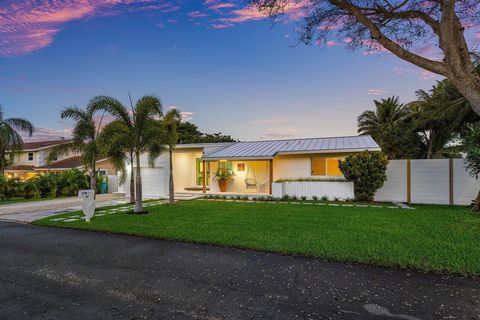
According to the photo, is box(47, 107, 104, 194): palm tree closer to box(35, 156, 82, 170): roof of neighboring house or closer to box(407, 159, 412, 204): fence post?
box(35, 156, 82, 170): roof of neighboring house

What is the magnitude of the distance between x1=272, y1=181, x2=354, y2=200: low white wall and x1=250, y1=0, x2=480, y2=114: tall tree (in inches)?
280

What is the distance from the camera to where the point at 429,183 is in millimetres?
13484

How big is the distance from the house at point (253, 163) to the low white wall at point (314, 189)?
0.81 m

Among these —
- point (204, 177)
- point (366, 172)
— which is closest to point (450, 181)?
point (366, 172)

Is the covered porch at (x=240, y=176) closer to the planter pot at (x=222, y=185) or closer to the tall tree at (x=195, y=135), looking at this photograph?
the planter pot at (x=222, y=185)

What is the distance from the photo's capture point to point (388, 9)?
30.3 ft

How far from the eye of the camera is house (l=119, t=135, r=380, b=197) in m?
16.0

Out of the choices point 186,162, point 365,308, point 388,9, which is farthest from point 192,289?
point 186,162

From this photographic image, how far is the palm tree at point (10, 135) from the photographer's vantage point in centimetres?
2056

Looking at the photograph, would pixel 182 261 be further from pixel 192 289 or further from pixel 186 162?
pixel 186 162

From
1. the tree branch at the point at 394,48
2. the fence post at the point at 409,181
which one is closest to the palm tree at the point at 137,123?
the tree branch at the point at 394,48

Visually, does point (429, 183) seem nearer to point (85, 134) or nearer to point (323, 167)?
point (323, 167)

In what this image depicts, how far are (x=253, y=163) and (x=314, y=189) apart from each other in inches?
184

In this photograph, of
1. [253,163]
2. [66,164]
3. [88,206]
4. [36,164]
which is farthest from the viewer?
[36,164]
